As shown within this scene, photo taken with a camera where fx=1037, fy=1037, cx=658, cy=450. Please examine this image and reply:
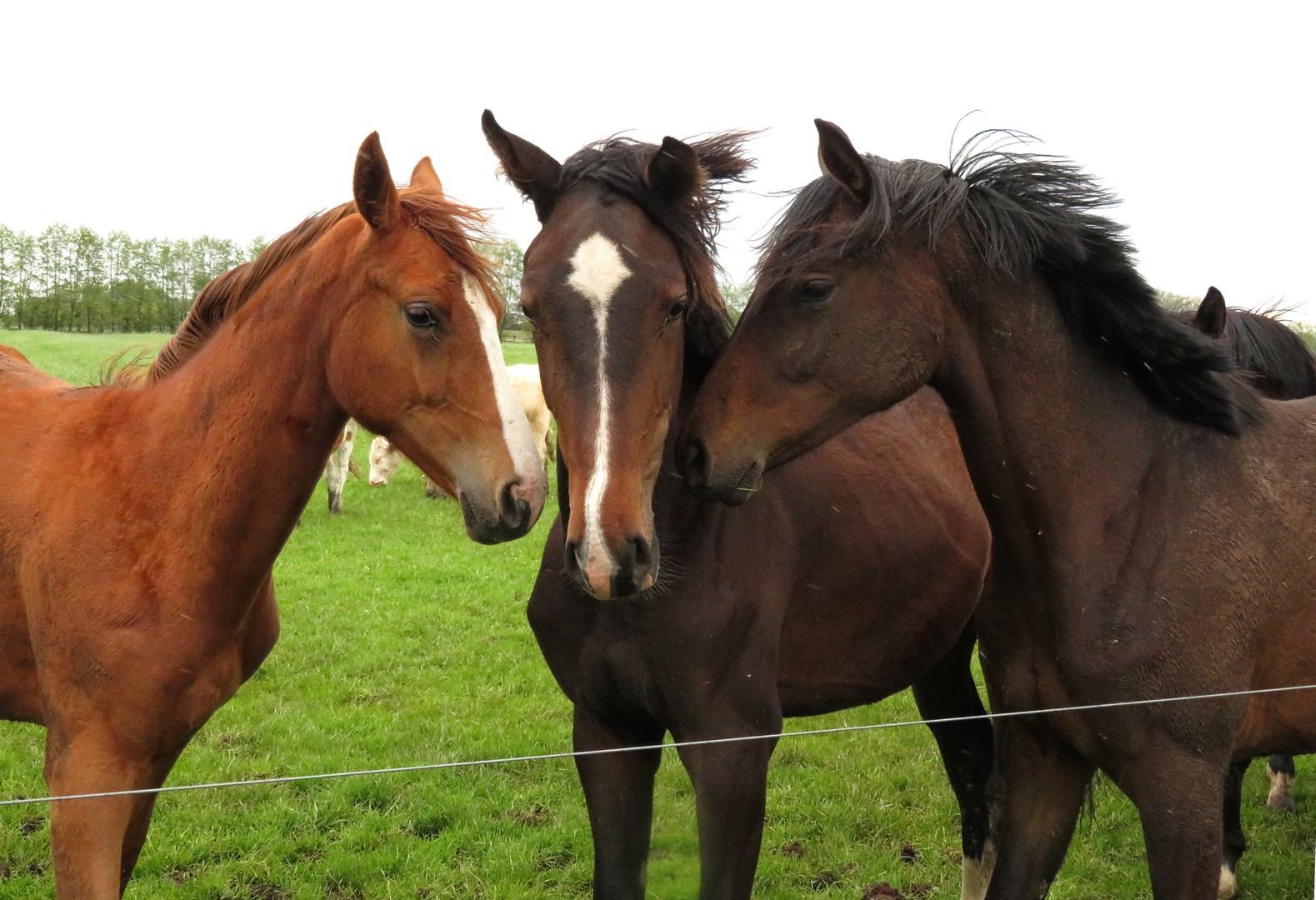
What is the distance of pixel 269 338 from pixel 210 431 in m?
0.31

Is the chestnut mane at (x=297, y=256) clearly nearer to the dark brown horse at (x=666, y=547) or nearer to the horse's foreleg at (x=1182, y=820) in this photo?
the dark brown horse at (x=666, y=547)

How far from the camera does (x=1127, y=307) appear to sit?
2.70 metres

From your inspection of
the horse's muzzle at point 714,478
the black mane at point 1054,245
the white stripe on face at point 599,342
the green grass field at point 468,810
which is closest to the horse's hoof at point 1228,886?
the green grass field at point 468,810

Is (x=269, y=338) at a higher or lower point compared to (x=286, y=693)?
higher

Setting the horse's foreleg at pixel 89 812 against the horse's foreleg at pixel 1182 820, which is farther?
the horse's foreleg at pixel 89 812

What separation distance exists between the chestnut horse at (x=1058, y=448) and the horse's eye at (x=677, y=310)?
165mm

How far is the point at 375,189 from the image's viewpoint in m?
2.66

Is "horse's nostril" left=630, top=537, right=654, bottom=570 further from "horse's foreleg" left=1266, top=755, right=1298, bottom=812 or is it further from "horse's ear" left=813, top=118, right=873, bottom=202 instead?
"horse's foreleg" left=1266, top=755, right=1298, bottom=812

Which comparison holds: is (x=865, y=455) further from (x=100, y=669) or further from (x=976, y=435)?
(x=100, y=669)

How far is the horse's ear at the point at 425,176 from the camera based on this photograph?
3.10m

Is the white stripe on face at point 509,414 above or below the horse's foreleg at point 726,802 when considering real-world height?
above

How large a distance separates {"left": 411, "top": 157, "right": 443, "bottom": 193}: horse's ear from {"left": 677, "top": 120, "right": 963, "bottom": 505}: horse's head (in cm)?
→ 111

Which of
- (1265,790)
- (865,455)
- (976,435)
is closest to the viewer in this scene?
(976,435)

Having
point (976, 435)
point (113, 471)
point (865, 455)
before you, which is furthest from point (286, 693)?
point (976, 435)
